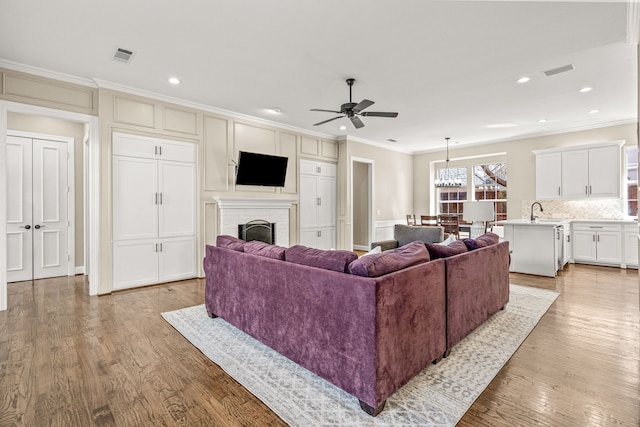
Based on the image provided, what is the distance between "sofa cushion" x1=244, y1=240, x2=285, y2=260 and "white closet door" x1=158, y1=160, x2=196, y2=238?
2400mm

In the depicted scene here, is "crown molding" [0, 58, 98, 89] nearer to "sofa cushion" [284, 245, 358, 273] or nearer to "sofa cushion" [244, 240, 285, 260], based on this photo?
"sofa cushion" [244, 240, 285, 260]

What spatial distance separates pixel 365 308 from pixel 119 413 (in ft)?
4.89

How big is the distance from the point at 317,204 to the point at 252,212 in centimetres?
174

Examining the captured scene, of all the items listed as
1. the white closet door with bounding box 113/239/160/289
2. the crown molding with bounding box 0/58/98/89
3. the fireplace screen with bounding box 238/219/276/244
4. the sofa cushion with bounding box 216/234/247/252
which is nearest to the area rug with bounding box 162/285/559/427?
the sofa cushion with bounding box 216/234/247/252

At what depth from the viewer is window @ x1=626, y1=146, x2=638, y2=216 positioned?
18.4 ft

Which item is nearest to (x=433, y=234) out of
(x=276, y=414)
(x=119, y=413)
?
(x=276, y=414)

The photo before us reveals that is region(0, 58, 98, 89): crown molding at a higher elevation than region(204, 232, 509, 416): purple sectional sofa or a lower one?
higher

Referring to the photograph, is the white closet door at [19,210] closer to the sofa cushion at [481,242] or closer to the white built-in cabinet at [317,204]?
the white built-in cabinet at [317,204]

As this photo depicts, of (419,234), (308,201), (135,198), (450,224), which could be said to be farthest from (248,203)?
(450,224)

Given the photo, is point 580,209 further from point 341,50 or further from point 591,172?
point 341,50

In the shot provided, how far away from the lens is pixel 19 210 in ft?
15.4

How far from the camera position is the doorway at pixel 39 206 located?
15.2 ft

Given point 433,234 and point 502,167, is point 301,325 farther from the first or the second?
point 502,167

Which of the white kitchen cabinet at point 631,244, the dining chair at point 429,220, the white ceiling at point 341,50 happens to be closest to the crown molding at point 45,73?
the white ceiling at point 341,50
